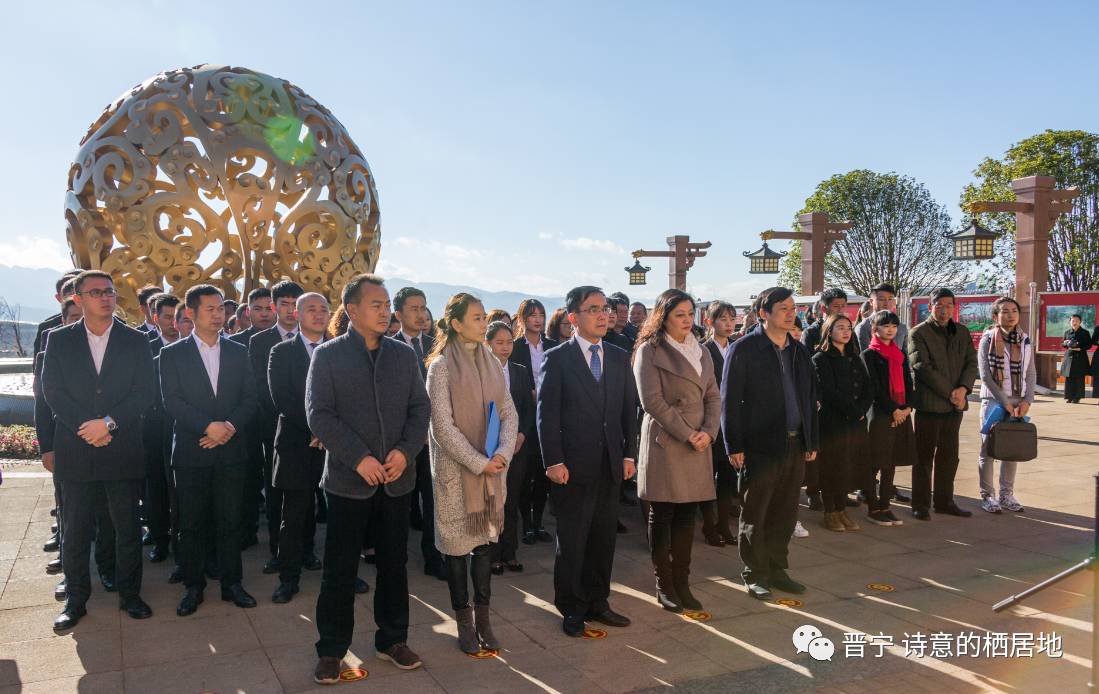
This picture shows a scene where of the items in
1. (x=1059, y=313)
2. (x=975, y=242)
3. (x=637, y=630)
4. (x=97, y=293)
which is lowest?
(x=637, y=630)

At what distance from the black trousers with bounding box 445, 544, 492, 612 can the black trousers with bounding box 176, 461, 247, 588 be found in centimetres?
163

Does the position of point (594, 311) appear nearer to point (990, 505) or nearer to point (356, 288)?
point (356, 288)

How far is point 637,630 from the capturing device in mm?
4500

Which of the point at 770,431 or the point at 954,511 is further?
the point at 954,511

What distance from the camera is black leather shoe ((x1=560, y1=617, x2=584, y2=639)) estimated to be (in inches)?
173

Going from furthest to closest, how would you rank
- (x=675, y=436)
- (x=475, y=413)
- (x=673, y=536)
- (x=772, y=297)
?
(x=772, y=297) → (x=673, y=536) → (x=675, y=436) → (x=475, y=413)

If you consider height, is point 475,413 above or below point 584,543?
above

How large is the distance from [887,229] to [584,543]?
41712mm

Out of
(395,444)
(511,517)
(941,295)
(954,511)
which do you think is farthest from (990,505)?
(395,444)

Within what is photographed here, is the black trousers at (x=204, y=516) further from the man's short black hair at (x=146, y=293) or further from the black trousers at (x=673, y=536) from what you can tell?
the man's short black hair at (x=146, y=293)

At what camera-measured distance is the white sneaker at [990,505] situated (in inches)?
288

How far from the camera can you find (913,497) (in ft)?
24.0

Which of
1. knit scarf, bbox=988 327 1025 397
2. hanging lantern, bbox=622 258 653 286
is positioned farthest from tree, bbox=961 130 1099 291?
knit scarf, bbox=988 327 1025 397

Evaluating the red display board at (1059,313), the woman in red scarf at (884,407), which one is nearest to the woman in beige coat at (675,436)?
the woman in red scarf at (884,407)
